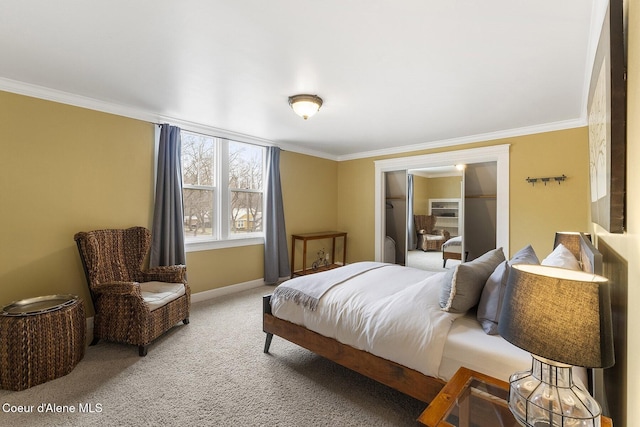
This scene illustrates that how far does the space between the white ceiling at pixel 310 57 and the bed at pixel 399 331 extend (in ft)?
4.47

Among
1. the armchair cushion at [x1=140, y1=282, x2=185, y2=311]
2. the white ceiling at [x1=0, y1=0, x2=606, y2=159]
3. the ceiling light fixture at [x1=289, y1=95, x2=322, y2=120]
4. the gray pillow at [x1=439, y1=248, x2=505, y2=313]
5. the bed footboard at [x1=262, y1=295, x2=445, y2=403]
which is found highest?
the white ceiling at [x1=0, y1=0, x2=606, y2=159]

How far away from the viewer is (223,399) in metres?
2.04

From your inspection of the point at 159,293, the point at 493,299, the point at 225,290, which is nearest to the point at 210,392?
the point at 159,293

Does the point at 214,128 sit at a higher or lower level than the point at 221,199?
higher

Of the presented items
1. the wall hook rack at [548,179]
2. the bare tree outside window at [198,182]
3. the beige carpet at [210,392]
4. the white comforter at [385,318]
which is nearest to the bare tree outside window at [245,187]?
the bare tree outside window at [198,182]

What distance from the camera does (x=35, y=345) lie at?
2.14 metres

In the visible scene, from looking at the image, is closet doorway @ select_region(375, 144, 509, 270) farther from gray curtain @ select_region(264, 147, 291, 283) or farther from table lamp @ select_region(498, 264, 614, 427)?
table lamp @ select_region(498, 264, 614, 427)

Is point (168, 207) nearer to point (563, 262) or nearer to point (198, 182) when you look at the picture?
point (198, 182)

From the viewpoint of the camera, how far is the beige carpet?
186 cm

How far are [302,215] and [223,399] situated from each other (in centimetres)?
359

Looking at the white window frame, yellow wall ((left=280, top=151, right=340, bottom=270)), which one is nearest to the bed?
the white window frame

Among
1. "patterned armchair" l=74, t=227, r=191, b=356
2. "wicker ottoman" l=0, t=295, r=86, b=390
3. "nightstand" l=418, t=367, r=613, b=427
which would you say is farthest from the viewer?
"patterned armchair" l=74, t=227, r=191, b=356

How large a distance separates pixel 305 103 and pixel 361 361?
2.26 metres

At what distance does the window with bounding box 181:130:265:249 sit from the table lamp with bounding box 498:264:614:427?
3.82 metres
